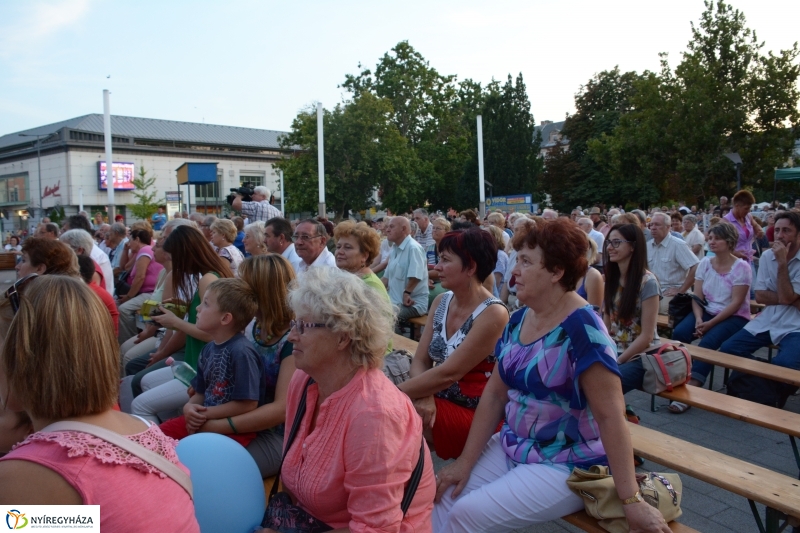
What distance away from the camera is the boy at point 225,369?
9.32 ft

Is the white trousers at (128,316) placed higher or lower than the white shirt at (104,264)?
lower

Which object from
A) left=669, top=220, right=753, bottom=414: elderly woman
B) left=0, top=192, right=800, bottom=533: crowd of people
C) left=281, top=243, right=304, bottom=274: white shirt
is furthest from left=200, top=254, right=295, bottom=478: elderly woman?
left=669, top=220, right=753, bottom=414: elderly woman

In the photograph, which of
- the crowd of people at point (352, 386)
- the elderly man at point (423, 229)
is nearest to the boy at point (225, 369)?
the crowd of people at point (352, 386)

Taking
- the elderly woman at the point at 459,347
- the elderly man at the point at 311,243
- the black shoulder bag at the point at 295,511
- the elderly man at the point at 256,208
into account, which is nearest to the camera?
the black shoulder bag at the point at 295,511

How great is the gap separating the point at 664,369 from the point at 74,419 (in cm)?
347

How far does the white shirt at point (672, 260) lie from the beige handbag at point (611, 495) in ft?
17.0

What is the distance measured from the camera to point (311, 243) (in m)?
5.31

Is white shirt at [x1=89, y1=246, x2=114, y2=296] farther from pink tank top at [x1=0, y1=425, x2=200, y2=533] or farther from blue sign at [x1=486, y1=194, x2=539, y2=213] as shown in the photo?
blue sign at [x1=486, y1=194, x2=539, y2=213]

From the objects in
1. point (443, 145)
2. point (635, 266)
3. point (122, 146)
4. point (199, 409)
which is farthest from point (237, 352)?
point (122, 146)

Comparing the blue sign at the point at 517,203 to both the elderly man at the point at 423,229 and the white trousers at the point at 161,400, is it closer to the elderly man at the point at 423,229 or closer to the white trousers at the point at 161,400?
the elderly man at the point at 423,229

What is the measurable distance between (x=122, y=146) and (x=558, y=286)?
7157 centimetres

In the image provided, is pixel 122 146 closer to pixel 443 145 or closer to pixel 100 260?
pixel 443 145

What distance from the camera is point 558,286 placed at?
2.56 m

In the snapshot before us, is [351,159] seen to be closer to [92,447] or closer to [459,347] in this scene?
[459,347]
